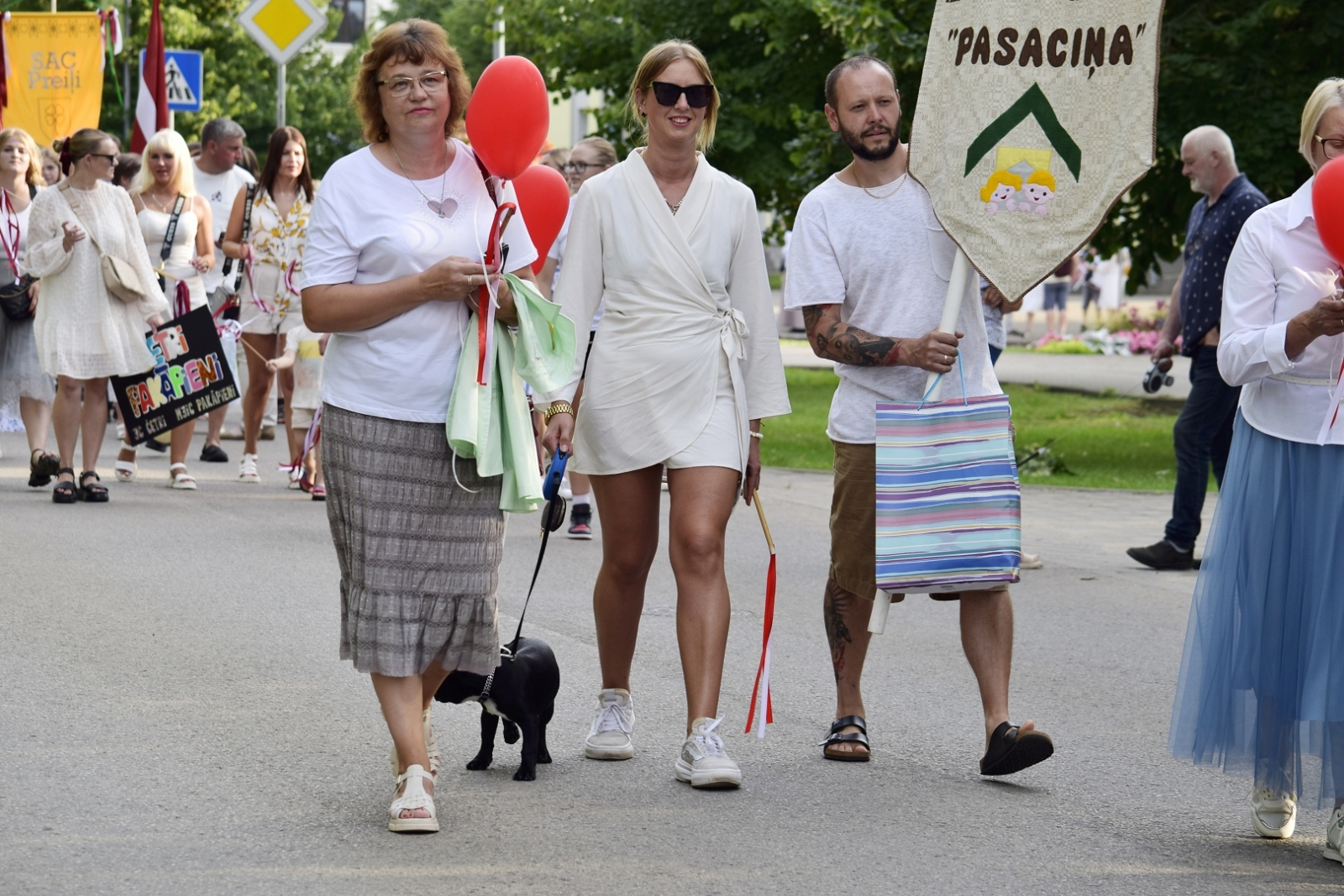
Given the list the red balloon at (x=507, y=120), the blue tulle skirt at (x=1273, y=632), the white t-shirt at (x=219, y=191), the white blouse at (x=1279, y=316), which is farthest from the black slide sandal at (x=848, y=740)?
the white t-shirt at (x=219, y=191)

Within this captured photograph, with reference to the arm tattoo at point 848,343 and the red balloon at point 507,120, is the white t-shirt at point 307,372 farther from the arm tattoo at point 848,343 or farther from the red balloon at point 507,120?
the red balloon at point 507,120

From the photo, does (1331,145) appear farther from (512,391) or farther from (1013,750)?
(512,391)

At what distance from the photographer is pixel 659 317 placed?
5.39m

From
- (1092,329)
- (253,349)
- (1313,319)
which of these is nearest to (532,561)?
(253,349)

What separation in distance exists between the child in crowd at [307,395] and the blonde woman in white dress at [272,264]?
0.17 feet

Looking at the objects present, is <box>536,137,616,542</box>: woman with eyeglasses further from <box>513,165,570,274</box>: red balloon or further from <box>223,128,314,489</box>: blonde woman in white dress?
<box>513,165,570,274</box>: red balloon

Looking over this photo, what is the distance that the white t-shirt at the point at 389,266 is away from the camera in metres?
4.70

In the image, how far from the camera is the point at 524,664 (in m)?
5.17

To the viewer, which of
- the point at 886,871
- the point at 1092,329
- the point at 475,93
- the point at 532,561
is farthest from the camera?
the point at 1092,329

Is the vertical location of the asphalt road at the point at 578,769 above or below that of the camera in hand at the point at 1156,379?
below

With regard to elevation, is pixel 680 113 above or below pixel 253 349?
above

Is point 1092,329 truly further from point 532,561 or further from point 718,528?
point 718,528

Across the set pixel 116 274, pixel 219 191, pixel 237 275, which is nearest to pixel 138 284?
pixel 116 274

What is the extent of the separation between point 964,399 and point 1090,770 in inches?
48.3
